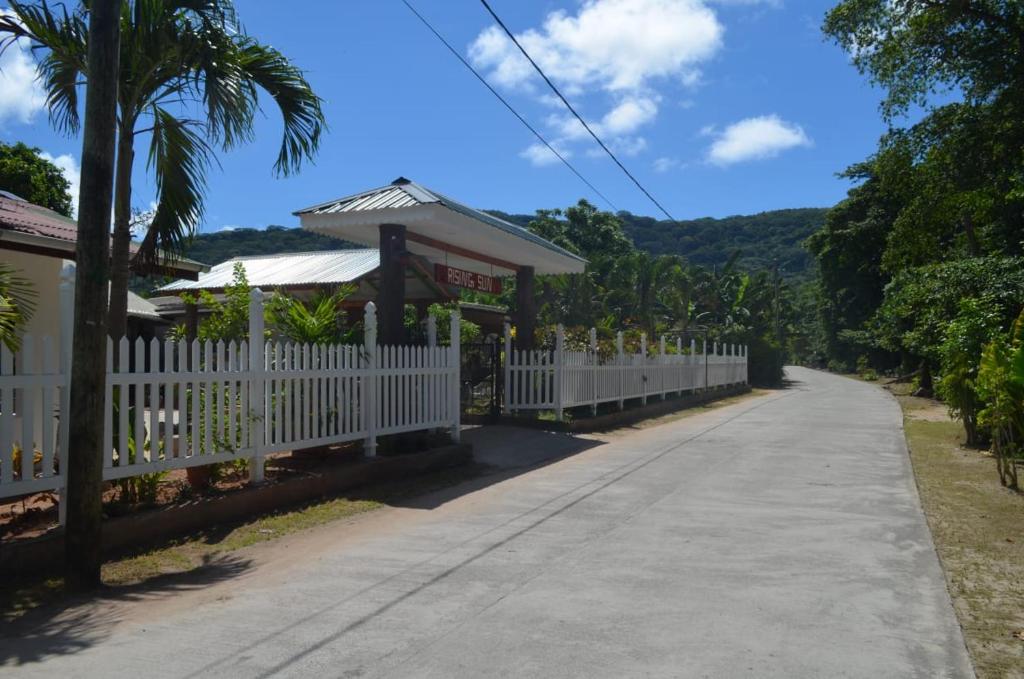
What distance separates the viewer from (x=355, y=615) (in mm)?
4988

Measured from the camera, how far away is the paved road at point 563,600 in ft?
13.9

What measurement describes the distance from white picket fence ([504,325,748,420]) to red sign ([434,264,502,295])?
99cm

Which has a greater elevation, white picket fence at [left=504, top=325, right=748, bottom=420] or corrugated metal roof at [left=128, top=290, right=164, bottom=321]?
corrugated metal roof at [left=128, top=290, right=164, bottom=321]

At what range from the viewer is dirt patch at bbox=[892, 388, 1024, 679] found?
15.3ft

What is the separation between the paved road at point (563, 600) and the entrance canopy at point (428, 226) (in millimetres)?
4264

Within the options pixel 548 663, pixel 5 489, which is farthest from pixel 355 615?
pixel 5 489

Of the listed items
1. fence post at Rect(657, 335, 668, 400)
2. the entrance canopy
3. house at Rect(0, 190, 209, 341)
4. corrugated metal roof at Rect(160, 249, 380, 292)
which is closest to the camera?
house at Rect(0, 190, 209, 341)

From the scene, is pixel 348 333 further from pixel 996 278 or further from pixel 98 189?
pixel 996 278

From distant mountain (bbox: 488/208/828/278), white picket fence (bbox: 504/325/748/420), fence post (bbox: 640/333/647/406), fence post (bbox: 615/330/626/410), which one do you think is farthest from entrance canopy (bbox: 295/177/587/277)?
distant mountain (bbox: 488/208/828/278)

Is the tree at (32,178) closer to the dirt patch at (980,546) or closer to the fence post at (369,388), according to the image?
the fence post at (369,388)

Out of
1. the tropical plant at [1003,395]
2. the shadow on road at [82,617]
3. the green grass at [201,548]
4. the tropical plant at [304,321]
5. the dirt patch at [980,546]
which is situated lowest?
the dirt patch at [980,546]

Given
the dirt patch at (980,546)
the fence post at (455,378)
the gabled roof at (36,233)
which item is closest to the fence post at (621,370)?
the dirt patch at (980,546)

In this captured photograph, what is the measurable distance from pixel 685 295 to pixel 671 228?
99224 millimetres

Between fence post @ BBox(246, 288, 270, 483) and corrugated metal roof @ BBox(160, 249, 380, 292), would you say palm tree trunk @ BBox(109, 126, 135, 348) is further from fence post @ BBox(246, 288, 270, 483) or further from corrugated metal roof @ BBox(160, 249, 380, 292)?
corrugated metal roof @ BBox(160, 249, 380, 292)
